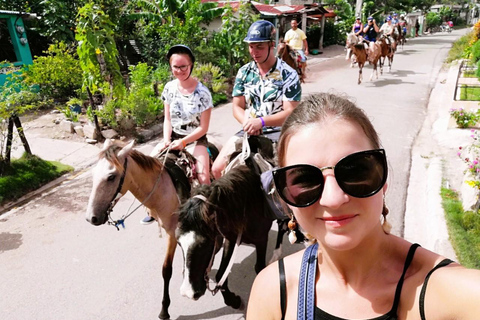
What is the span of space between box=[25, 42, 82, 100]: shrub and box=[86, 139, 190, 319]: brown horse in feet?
25.0

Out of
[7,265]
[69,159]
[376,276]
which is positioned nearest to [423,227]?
[376,276]

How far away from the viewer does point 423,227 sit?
15.5 ft

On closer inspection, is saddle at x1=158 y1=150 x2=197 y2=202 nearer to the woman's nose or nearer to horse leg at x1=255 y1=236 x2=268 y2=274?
horse leg at x1=255 y1=236 x2=268 y2=274

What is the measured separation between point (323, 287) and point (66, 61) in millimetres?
10838

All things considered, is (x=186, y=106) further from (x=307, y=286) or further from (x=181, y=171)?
(x=307, y=286)

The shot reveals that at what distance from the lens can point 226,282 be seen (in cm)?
357

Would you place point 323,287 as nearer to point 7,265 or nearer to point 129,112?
point 7,265

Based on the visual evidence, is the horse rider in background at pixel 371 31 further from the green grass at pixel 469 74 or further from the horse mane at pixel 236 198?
the horse mane at pixel 236 198

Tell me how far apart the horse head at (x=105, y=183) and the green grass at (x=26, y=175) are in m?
4.07

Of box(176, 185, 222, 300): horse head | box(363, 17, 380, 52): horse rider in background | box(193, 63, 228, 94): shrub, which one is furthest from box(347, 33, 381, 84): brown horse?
box(176, 185, 222, 300): horse head

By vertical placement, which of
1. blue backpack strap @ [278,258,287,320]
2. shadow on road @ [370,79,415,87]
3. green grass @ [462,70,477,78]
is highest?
blue backpack strap @ [278,258,287,320]

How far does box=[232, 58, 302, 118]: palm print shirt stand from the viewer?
3691 millimetres

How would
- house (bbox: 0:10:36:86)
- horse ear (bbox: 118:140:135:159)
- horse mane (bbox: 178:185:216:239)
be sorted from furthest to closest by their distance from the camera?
house (bbox: 0:10:36:86) → horse ear (bbox: 118:140:135:159) → horse mane (bbox: 178:185:216:239)

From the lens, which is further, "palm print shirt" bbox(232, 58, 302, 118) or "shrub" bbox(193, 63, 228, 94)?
"shrub" bbox(193, 63, 228, 94)
